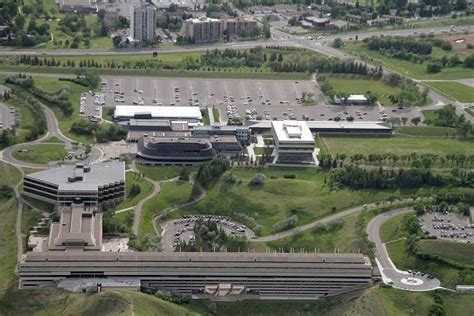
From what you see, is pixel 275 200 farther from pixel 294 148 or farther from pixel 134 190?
pixel 134 190

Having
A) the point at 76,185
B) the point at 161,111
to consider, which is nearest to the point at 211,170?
the point at 76,185

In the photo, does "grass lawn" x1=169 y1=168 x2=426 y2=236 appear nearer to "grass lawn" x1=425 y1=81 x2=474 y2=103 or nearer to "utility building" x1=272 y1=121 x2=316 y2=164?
"utility building" x1=272 y1=121 x2=316 y2=164

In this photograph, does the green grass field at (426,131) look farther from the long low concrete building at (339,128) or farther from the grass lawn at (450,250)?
the grass lawn at (450,250)

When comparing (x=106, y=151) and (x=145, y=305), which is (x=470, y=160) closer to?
(x=106, y=151)

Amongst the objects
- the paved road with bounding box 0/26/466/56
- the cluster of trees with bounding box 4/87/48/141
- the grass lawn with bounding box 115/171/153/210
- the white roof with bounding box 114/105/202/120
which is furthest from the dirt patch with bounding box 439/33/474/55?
the grass lawn with bounding box 115/171/153/210

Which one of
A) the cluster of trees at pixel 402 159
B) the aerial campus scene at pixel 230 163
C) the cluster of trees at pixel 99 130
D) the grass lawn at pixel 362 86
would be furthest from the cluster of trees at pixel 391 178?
the grass lawn at pixel 362 86
